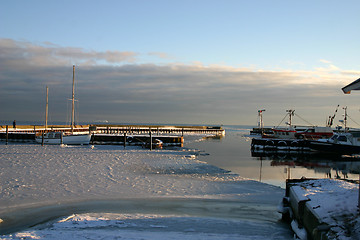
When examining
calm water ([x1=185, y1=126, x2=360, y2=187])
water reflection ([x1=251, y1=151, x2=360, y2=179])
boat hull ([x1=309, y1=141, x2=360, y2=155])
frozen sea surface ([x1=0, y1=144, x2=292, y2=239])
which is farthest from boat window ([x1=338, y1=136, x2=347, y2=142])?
frozen sea surface ([x1=0, y1=144, x2=292, y2=239])

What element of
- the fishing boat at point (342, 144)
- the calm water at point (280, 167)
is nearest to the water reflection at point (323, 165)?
the calm water at point (280, 167)

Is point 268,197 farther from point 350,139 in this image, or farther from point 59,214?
point 350,139

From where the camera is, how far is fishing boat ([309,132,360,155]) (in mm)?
40219

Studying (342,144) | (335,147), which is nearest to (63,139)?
(335,147)

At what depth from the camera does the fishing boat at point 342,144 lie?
40.2 m

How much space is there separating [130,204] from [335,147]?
122ft

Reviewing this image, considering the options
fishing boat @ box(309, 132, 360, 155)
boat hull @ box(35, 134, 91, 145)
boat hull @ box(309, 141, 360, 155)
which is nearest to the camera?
boat hull @ box(35, 134, 91, 145)

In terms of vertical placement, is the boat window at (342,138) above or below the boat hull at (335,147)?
above

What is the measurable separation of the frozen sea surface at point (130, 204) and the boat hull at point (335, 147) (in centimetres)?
2850

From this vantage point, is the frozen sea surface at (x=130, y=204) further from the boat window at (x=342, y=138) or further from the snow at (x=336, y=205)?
the boat window at (x=342, y=138)

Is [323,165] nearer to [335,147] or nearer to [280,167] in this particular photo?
[280,167]

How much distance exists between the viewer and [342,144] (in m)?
40.8

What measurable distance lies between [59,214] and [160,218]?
3020 mm

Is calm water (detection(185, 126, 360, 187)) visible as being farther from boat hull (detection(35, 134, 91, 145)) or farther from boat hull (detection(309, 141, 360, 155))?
boat hull (detection(35, 134, 91, 145))
